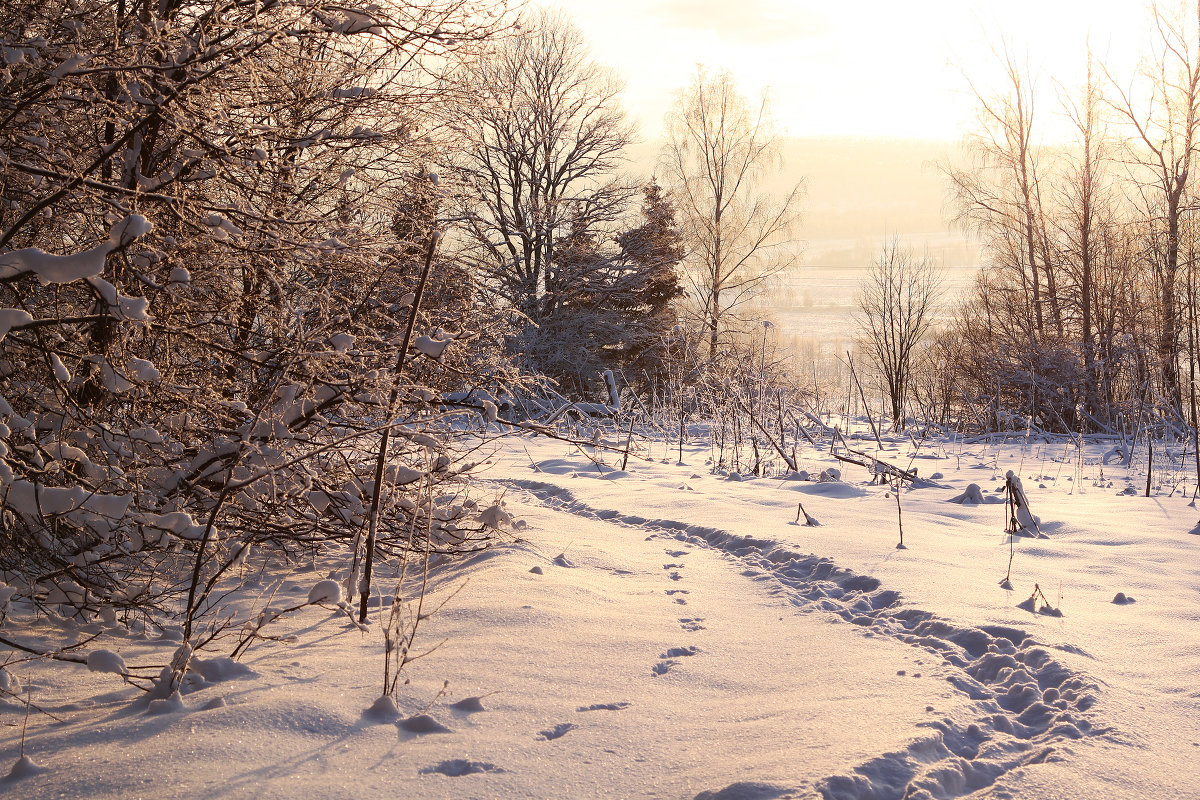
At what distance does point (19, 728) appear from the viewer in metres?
1.90

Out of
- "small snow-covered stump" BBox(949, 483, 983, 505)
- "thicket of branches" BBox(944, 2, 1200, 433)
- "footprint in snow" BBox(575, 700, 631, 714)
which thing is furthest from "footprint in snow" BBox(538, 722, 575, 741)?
"thicket of branches" BBox(944, 2, 1200, 433)

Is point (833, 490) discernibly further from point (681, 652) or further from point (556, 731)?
point (556, 731)

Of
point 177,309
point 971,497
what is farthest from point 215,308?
point 971,497

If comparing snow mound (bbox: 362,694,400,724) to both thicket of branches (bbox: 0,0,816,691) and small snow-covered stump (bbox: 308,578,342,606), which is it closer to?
thicket of branches (bbox: 0,0,816,691)

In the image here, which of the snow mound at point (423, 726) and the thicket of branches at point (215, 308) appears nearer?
the snow mound at point (423, 726)

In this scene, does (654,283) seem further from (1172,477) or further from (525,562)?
(525,562)

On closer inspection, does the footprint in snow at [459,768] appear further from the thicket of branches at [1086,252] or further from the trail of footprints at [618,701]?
the thicket of branches at [1086,252]

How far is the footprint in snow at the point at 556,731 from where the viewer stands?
2023 millimetres

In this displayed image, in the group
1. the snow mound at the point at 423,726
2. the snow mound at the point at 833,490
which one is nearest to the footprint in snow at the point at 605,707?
the snow mound at the point at 423,726

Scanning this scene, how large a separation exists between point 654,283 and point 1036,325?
29.4 feet

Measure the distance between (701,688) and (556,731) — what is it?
562 mm

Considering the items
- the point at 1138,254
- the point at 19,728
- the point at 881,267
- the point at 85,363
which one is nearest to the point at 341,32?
the point at 85,363

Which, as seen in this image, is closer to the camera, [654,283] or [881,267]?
[654,283]

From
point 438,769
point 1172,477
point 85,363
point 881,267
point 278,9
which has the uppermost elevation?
point 881,267
